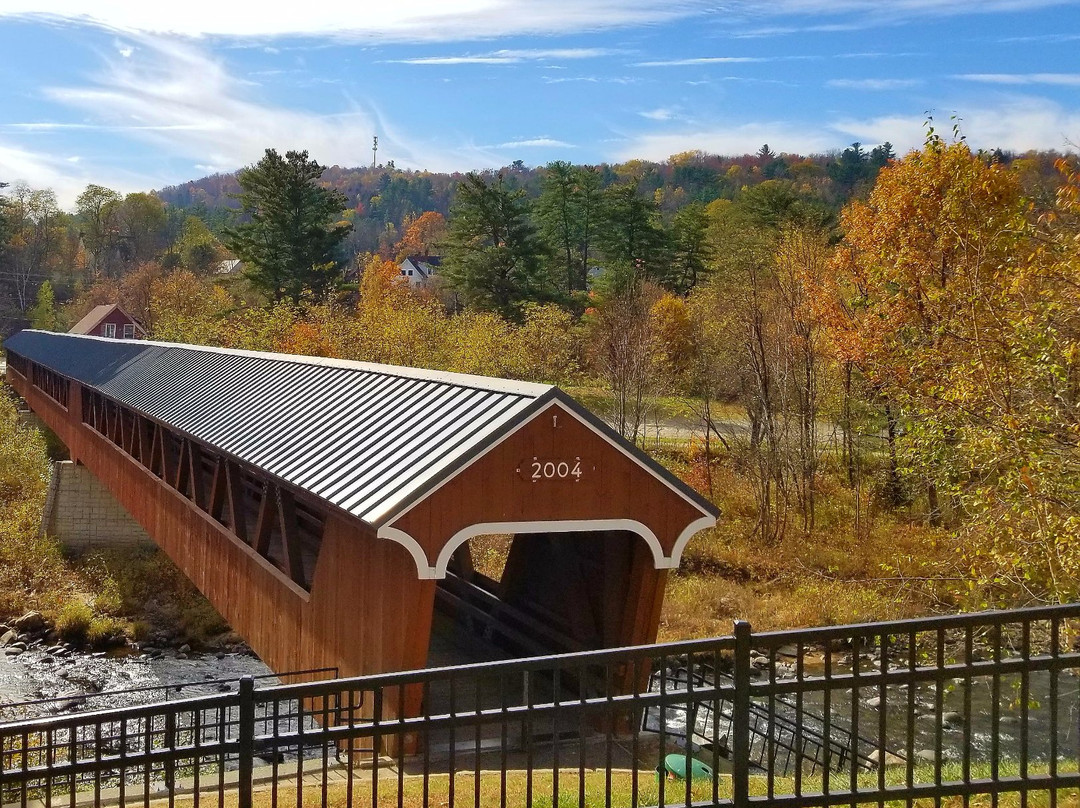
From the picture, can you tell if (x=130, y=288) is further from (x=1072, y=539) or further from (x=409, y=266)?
(x=1072, y=539)

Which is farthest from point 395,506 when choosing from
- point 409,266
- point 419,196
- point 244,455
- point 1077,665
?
point 419,196

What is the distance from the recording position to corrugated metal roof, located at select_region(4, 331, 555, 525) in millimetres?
9211

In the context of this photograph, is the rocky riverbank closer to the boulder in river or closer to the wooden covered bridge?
the boulder in river

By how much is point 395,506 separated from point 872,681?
4621mm

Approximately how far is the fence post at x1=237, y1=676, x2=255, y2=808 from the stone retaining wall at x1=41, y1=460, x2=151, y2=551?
2646cm

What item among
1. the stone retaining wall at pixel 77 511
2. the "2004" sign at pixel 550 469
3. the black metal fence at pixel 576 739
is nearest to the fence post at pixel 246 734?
the black metal fence at pixel 576 739

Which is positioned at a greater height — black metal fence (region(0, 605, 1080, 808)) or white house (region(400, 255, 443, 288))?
white house (region(400, 255, 443, 288))

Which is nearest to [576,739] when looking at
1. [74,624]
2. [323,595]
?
[323,595]

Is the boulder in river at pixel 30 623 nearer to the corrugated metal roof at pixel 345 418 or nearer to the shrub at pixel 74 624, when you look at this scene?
the shrub at pixel 74 624

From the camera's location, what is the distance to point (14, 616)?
23891mm

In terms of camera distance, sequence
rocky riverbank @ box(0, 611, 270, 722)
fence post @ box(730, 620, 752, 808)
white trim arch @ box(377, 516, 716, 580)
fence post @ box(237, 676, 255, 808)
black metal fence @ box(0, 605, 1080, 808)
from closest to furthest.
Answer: fence post @ box(237, 676, 255, 808), black metal fence @ box(0, 605, 1080, 808), fence post @ box(730, 620, 752, 808), white trim arch @ box(377, 516, 716, 580), rocky riverbank @ box(0, 611, 270, 722)

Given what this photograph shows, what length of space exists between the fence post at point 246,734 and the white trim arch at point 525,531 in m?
4.12

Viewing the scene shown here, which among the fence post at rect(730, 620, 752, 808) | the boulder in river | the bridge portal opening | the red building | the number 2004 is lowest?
the boulder in river

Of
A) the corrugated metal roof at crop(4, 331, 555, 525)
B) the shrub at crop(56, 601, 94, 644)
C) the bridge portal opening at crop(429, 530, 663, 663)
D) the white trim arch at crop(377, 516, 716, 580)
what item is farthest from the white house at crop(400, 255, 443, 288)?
the white trim arch at crop(377, 516, 716, 580)
